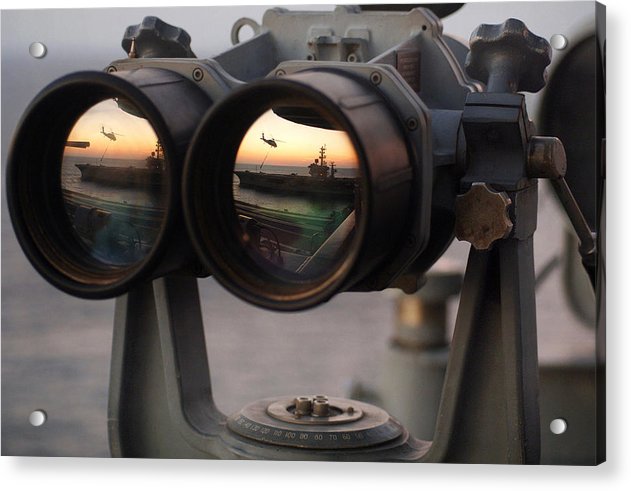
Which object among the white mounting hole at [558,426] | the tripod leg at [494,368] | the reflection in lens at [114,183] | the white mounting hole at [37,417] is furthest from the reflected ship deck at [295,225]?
the white mounting hole at [37,417]

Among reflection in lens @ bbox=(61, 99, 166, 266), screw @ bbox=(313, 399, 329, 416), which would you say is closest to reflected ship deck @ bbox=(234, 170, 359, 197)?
reflection in lens @ bbox=(61, 99, 166, 266)

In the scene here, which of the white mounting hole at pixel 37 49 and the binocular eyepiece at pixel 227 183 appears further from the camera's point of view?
the white mounting hole at pixel 37 49

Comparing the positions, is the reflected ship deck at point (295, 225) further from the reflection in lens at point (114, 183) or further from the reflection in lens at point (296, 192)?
the reflection in lens at point (114, 183)

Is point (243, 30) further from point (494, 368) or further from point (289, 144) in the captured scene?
point (494, 368)

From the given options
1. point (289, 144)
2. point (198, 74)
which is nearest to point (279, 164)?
point (289, 144)

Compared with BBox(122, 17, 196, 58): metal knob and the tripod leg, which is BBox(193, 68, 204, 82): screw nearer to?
BBox(122, 17, 196, 58): metal knob

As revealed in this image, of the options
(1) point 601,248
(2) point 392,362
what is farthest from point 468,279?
(2) point 392,362

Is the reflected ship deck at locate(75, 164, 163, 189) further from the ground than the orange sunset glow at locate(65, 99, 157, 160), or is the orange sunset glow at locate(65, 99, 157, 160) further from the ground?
the orange sunset glow at locate(65, 99, 157, 160)

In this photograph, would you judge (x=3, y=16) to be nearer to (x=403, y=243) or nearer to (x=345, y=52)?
(x=345, y=52)
